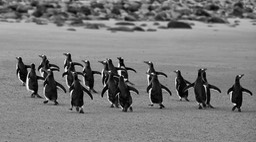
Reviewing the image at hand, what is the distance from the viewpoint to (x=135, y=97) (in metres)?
14.7

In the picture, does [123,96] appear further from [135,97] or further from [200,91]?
[135,97]

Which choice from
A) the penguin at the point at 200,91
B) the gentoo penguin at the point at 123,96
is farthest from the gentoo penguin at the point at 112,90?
the penguin at the point at 200,91

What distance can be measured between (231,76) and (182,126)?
7390mm

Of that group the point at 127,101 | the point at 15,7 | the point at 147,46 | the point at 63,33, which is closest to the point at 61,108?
the point at 127,101

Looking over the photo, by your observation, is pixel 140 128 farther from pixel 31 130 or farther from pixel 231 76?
pixel 231 76

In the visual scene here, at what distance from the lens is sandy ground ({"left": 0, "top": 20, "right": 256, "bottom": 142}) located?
10547 millimetres

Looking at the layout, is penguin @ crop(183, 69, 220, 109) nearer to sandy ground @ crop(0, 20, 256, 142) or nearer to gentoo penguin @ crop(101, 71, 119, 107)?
sandy ground @ crop(0, 20, 256, 142)

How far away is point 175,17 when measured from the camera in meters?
50.2

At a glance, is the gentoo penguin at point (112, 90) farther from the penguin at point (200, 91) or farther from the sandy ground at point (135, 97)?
the penguin at point (200, 91)

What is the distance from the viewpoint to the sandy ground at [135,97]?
34.6 feet

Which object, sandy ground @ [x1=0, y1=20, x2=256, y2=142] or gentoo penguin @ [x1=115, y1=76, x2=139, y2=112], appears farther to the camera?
gentoo penguin @ [x1=115, y1=76, x2=139, y2=112]

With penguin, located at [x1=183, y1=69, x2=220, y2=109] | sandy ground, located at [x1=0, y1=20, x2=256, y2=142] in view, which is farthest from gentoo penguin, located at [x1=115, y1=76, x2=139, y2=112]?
penguin, located at [x1=183, y1=69, x2=220, y2=109]

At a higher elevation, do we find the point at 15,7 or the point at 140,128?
the point at 15,7

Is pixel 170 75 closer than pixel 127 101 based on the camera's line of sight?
No
